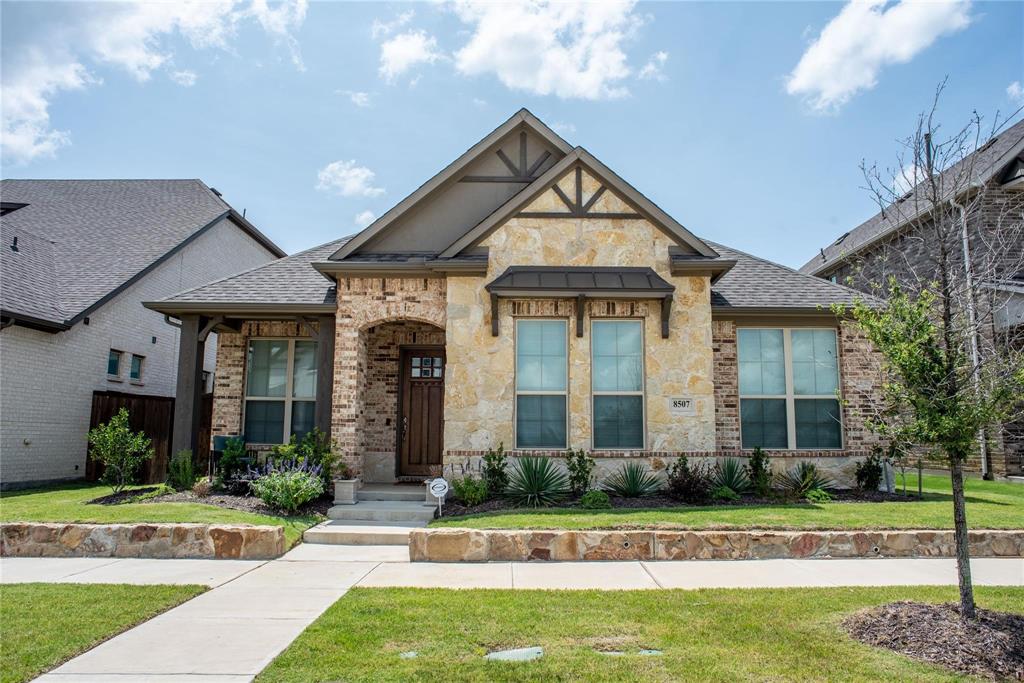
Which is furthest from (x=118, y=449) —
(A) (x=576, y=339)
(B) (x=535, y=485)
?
(A) (x=576, y=339)

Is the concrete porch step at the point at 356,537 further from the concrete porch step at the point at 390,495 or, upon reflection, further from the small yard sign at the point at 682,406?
the small yard sign at the point at 682,406

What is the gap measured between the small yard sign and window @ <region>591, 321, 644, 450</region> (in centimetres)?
51

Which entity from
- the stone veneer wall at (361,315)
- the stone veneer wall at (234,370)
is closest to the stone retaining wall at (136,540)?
the stone veneer wall at (361,315)

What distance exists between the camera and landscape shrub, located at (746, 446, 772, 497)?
34.6 ft

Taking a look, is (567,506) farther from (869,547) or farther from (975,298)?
(975,298)

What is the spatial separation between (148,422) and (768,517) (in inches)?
523

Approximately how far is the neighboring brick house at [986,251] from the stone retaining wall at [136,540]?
7541 millimetres

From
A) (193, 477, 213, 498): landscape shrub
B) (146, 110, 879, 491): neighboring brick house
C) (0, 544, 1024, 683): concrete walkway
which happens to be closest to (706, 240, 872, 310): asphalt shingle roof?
(146, 110, 879, 491): neighboring brick house

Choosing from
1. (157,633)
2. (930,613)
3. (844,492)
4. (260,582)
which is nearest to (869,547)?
(930,613)

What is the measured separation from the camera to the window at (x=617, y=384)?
10961 mm

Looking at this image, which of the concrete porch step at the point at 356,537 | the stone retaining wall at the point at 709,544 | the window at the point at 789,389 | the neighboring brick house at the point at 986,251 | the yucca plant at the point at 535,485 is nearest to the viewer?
the neighboring brick house at the point at 986,251

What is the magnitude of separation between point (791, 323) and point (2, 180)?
23.9m

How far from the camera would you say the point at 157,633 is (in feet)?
16.8

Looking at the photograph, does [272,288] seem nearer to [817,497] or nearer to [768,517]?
[768,517]
